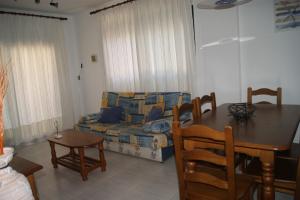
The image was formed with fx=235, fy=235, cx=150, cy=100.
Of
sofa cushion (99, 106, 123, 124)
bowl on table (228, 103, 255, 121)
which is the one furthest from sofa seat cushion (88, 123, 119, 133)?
bowl on table (228, 103, 255, 121)

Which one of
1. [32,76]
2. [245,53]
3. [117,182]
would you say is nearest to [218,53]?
[245,53]

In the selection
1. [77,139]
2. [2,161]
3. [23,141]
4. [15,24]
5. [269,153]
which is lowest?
[23,141]

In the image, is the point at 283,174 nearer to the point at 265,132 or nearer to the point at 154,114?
the point at 265,132

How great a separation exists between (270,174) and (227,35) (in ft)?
7.76

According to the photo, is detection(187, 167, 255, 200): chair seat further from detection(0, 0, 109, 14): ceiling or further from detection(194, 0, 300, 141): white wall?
detection(0, 0, 109, 14): ceiling

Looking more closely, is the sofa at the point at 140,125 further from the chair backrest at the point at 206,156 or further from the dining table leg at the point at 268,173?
the dining table leg at the point at 268,173

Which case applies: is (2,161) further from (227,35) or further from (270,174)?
(227,35)

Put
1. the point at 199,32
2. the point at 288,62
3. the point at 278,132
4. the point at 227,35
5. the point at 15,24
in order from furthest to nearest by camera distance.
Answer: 1. the point at 15,24
2. the point at 199,32
3. the point at 227,35
4. the point at 288,62
5. the point at 278,132

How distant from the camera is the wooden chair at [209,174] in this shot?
1.37m

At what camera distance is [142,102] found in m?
4.01

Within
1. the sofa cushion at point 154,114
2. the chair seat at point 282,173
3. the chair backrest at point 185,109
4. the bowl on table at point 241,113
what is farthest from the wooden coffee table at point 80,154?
the chair seat at point 282,173

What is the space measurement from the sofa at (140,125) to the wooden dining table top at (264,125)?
97 centimetres

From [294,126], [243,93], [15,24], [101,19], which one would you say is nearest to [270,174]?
[294,126]

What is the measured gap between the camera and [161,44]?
4.08 metres
